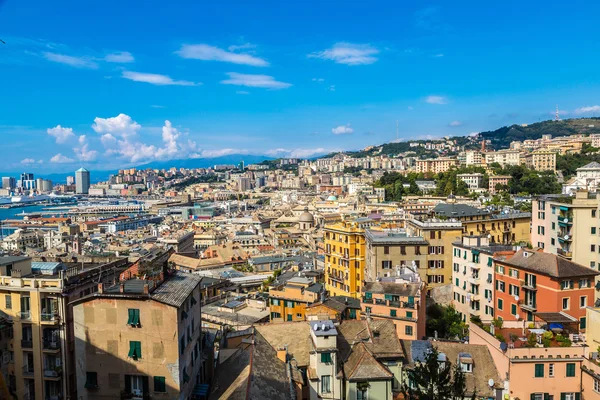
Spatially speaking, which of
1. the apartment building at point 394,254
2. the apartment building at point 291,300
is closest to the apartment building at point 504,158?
the apartment building at point 394,254

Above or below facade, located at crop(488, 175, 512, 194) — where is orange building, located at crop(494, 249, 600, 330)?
below

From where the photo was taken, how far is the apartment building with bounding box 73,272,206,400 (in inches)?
510

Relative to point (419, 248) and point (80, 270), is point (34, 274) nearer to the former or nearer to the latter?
point (80, 270)

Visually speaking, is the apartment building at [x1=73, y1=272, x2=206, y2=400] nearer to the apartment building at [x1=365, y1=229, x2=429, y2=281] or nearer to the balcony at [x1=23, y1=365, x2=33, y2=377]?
the balcony at [x1=23, y1=365, x2=33, y2=377]

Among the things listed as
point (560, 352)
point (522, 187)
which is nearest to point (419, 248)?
point (560, 352)

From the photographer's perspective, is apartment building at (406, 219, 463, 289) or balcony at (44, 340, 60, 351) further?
apartment building at (406, 219, 463, 289)

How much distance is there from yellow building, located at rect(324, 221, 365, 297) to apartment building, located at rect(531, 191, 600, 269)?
1204 centimetres

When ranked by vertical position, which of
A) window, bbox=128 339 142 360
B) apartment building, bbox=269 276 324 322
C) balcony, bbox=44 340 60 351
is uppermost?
window, bbox=128 339 142 360

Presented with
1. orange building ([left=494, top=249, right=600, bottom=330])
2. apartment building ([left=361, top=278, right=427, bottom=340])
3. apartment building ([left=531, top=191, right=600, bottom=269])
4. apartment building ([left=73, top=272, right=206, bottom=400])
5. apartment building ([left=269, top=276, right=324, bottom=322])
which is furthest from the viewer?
apartment building ([left=531, top=191, right=600, bottom=269])

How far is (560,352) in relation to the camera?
16859mm

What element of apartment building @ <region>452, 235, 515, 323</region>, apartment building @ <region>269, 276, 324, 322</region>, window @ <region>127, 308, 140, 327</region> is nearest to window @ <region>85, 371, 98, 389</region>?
window @ <region>127, 308, 140, 327</region>

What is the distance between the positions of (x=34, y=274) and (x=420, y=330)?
15897 mm

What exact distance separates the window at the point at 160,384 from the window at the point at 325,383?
529 cm

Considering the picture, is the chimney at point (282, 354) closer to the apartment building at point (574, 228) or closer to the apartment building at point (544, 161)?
the apartment building at point (574, 228)
